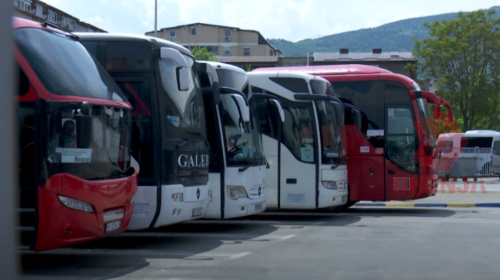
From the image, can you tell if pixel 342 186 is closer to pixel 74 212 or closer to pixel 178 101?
pixel 178 101

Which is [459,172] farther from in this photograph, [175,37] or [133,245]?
[175,37]

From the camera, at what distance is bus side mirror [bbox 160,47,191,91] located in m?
9.80

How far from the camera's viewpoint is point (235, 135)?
12.2 meters

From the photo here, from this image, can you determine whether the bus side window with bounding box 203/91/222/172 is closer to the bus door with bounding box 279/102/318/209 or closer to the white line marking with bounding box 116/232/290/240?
the white line marking with bounding box 116/232/290/240

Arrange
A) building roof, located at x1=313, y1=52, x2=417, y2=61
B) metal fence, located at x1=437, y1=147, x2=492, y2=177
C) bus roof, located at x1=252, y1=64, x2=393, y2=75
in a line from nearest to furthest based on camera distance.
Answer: bus roof, located at x1=252, y1=64, x2=393, y2=75, metal fence, located at x1=437, y1=147, x2=492, y2=177, building roof, located at x1=313, y1=52, x2=417, y2=61

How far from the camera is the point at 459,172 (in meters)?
32.8

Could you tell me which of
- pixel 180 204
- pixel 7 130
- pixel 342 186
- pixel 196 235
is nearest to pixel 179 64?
pixel 180 204

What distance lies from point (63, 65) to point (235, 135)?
4543 millimetres

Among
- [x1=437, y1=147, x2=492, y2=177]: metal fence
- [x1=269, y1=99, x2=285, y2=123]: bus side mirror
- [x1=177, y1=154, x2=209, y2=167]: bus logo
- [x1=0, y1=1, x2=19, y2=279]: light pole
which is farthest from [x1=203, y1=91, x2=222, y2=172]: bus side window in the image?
[x1=437, y1=147, x2=492, y2=177]: metal fence

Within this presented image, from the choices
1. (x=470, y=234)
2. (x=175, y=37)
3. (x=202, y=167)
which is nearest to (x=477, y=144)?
(x=470, y=234)

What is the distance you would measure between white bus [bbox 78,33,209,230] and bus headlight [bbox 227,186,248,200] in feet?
4.77

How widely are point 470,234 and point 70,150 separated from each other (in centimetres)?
757

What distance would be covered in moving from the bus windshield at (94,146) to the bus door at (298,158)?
608cm

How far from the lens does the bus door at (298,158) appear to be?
47.3 ft
